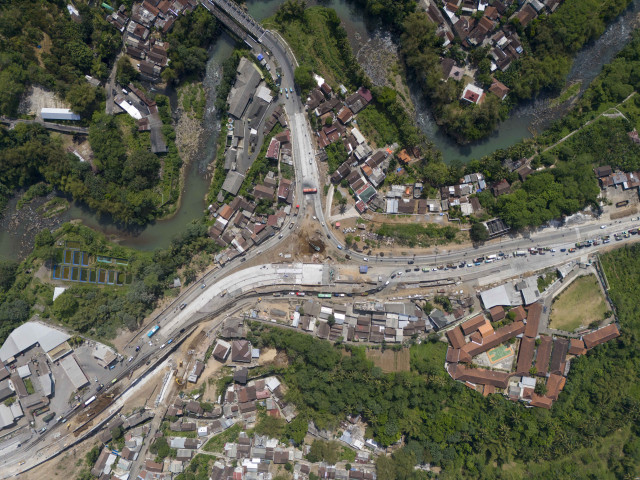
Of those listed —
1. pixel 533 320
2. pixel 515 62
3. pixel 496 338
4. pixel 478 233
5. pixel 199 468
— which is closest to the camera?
pixel 199 468

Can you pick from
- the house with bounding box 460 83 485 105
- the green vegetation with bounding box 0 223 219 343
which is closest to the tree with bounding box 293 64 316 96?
the house with bounding box 460 83 485 105

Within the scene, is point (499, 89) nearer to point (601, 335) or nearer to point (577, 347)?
point (601, 335)

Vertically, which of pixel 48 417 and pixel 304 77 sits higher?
pixel 304 77

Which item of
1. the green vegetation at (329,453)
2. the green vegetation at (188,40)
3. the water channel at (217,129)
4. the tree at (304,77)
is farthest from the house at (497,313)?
the green vegetation at (188,40)

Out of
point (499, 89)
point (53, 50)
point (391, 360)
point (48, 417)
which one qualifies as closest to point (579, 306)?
point (391, 360)

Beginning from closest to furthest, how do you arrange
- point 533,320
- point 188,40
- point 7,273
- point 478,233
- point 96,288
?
1. point 533,320
2. point 478,233
3. point 7,273
4. point 188,40
5. point 96,288

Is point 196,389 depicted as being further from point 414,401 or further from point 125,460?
point 414,401

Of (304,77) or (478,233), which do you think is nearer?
(478,233)
